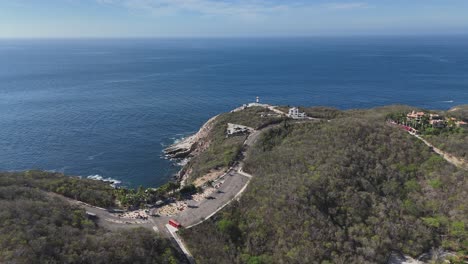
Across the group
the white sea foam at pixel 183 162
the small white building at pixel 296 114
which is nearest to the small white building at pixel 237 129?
the small white building at pixel 296 114

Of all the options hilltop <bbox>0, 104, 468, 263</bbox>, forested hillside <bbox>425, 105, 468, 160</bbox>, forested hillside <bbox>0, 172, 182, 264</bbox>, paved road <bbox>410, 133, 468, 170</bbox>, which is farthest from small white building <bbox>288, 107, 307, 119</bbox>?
forested hillside <bbox>0, 172, 182, 264</bbox>

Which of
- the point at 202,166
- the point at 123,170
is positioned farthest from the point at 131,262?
the point at 123,170

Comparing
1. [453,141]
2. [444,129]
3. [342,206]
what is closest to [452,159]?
[453,141]

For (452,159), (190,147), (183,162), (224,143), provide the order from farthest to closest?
(190,147) < (183,162) < (224,143) < (452,159)

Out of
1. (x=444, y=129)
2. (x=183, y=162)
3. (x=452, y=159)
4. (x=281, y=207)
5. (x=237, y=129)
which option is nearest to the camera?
(x=281, y=207)

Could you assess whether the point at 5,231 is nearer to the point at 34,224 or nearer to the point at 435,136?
the point at 34,224

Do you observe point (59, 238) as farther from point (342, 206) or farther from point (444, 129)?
point (444, 129)

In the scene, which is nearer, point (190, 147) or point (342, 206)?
point (342, 206)
